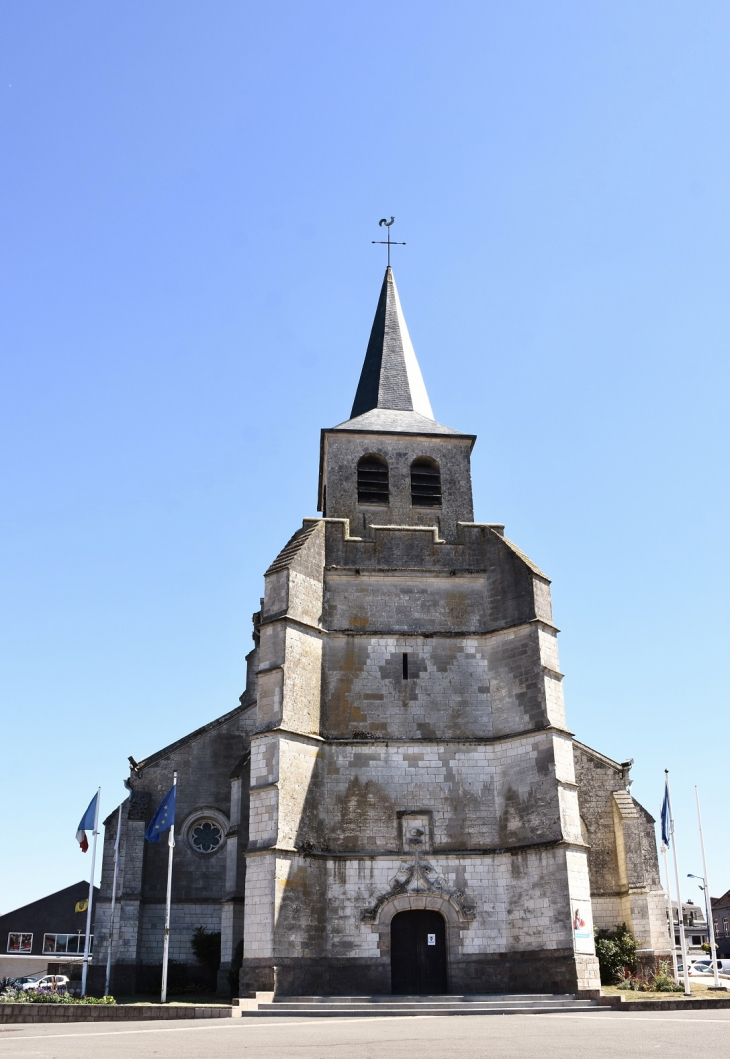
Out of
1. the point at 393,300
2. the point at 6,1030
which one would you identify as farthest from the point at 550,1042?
the point at 393,300

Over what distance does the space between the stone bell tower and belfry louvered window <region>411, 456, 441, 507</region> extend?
4.11 ft

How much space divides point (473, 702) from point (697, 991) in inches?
297

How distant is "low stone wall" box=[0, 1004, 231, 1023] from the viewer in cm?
1509

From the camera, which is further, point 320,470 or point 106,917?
point 320,470

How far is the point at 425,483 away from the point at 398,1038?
15.7m

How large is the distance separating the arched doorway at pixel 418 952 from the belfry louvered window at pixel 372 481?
10.4 m

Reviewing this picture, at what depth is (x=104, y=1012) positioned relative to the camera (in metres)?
15.1

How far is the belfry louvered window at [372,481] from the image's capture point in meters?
24.3

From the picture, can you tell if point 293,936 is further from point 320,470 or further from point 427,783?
point 320,470

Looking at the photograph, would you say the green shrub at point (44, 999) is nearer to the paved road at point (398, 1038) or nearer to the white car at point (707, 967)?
the paved road at point (398, 1038)

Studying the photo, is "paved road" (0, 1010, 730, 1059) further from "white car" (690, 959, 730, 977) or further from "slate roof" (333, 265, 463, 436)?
"white car" (690, 959, 730, 977)

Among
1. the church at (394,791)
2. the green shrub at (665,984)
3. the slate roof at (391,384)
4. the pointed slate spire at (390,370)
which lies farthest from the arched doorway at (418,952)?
the pointed slate spire at (390,370)

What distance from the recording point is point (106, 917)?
22281 millimetres

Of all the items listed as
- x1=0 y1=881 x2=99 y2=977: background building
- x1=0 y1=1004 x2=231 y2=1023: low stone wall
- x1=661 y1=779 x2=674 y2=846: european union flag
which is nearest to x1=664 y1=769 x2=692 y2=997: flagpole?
x1=661 y1=779 x2=674 y2=846: european union flag
